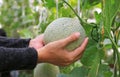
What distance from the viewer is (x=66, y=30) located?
1.06 m

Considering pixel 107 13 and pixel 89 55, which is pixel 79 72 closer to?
pixel 89 55

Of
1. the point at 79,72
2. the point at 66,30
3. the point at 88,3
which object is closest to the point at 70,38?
the point at 66,30

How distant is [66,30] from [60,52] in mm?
65

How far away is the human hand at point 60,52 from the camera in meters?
1.05

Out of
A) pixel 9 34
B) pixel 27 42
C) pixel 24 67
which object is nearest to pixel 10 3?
pixel 9 34

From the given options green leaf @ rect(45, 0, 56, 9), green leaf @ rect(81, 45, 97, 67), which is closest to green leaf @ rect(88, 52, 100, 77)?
green leaf @ rect(81, 45, 97, 67)

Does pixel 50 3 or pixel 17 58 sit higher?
pixel 50 3

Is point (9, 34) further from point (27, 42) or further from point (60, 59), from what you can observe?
point (60, 59)

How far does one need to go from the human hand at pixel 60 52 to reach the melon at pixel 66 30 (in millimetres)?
14

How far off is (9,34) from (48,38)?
95.1 inches

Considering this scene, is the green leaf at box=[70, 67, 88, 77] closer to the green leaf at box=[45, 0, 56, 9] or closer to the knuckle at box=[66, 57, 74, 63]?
the knuckle at box=[66, 57, 74, 63]

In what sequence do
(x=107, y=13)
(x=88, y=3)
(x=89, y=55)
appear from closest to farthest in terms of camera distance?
(x=107, y=13) < (x=89, y=55) < (x=88, y=3)

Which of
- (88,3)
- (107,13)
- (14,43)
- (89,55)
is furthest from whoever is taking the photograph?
(14,43)

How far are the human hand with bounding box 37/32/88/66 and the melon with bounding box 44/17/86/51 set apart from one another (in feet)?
0.04
